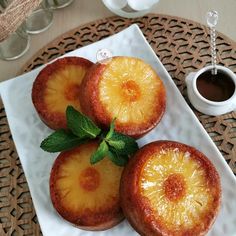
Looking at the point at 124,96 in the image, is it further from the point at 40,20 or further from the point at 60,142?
the point at 40,20

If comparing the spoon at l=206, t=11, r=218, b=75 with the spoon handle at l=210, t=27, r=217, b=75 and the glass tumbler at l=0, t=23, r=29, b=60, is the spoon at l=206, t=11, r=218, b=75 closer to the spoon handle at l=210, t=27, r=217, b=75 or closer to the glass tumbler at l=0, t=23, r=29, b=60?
the spoon handle at l=210, t=27, r=217, b=75

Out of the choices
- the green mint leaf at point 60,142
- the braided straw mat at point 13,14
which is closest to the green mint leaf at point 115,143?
the green mint leaf at point 60,142

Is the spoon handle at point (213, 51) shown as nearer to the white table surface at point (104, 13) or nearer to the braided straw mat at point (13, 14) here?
the white table surface at point (104, 13)

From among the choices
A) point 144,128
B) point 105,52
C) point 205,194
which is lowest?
point 205,194

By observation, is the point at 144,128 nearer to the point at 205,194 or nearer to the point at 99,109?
the point at 99,109

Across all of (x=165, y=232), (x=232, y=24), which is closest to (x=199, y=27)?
(x=232, y=24)

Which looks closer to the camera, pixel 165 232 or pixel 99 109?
pixel 165 232

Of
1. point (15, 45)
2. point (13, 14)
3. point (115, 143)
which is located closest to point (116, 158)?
point (115, 143)

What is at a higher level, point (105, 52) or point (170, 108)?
point (105, 52)
